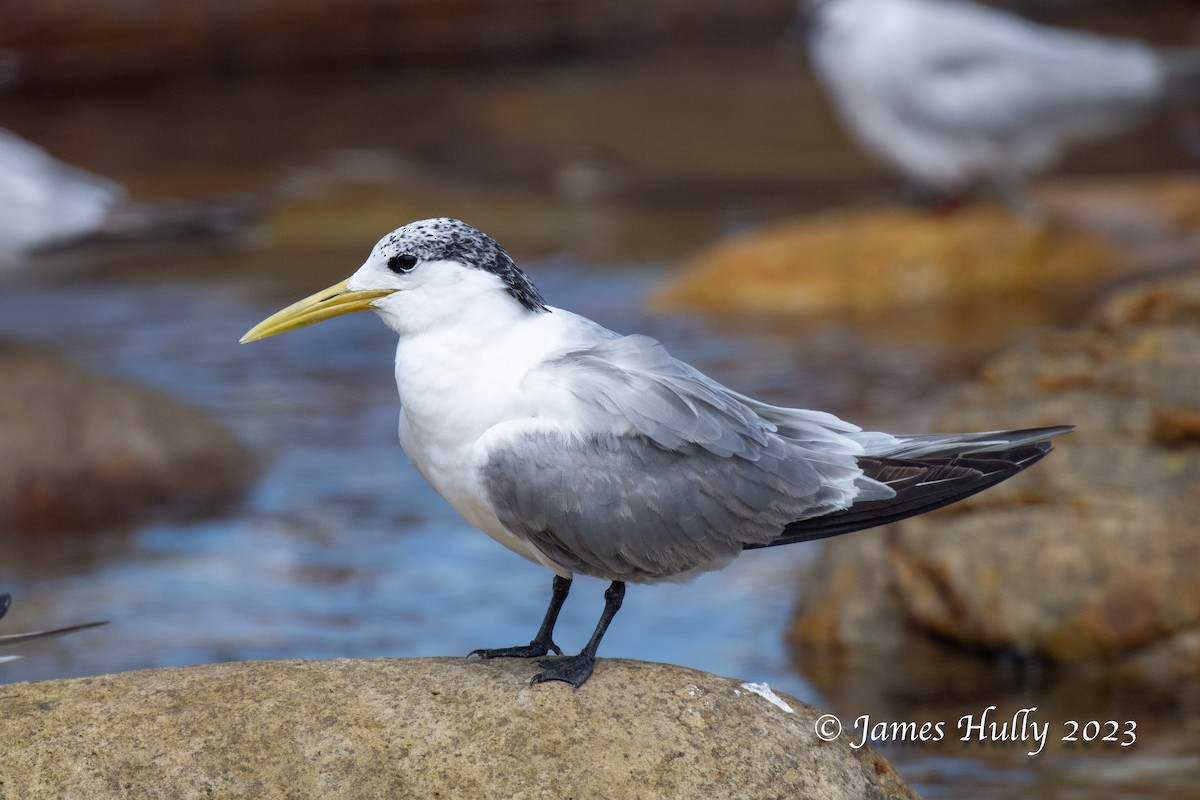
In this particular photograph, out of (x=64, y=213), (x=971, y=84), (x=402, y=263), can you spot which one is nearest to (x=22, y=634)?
(x=402, y=263)

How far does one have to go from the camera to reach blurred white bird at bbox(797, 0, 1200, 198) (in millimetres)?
11023

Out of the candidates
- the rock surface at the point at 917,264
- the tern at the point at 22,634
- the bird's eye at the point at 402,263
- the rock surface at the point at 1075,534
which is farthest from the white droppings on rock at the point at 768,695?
the rock surface at the point at 917,264

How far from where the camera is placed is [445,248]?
400 cm

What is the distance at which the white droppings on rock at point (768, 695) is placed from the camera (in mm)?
4086

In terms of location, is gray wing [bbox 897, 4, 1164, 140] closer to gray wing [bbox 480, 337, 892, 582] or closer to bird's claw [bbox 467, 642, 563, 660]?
gray wing [bbox 480, 337, 892, 582]

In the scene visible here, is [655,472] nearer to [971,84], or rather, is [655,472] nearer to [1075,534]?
[1075,534]

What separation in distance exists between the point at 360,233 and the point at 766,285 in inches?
151

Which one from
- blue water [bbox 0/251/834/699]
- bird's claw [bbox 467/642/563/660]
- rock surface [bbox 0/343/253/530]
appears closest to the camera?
bird's claw [bbox 467/642/563/660]

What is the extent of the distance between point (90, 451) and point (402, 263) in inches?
195

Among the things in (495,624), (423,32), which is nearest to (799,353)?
(495,624)

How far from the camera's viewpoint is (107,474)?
8.45m

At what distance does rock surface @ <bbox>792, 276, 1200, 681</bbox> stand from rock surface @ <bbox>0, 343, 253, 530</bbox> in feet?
11.8

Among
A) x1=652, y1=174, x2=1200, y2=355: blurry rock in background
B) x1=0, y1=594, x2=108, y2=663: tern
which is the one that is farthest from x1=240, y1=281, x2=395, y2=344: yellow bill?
x1=652, y1=174, x2=1200, y2=355: blurry rock in background

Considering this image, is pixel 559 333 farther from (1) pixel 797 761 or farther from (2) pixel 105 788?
(2) pixel 105 788
